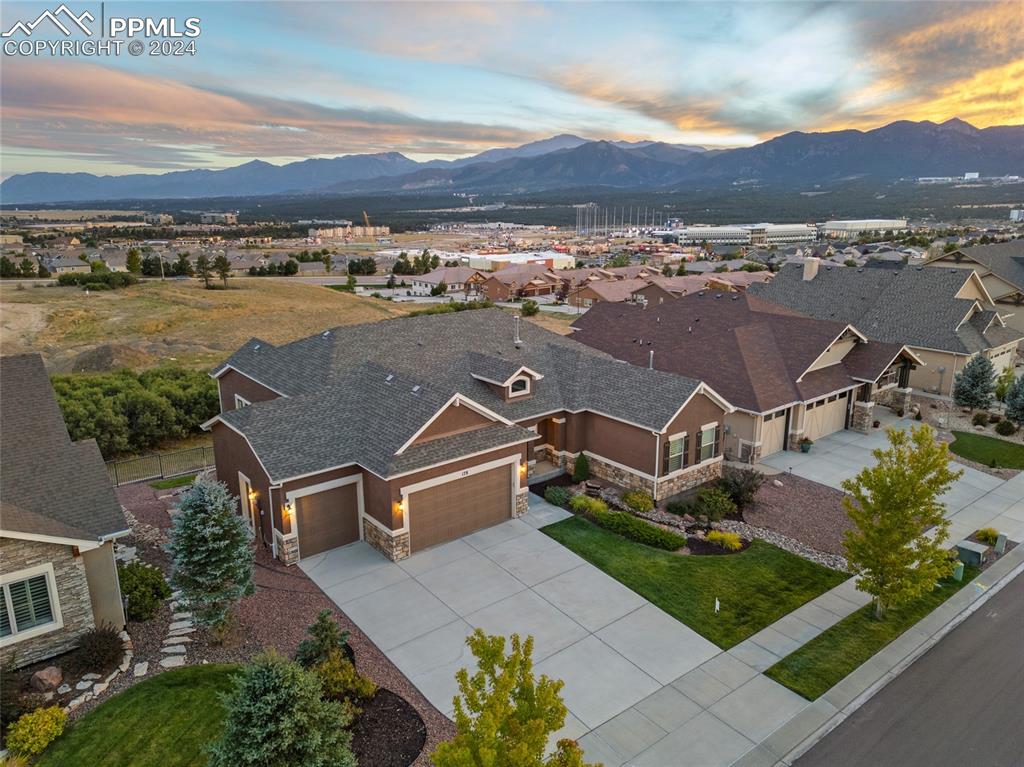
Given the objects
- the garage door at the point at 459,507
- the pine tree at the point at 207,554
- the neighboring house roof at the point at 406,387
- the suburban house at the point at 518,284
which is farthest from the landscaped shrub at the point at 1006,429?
the suburban house at the point at 518,284

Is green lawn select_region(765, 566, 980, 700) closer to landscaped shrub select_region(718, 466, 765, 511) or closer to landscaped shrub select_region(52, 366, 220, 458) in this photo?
landscaped shrub select_region(718, 466, 765, 511)

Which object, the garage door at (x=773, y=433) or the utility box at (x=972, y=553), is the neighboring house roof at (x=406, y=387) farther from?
the utility box at (x=972, y=553)

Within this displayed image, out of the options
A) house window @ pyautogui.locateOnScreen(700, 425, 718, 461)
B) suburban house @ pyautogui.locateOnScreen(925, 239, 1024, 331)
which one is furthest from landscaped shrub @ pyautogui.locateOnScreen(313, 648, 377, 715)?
suburban house @ pyautogui.locateOnScreen(925, 239, 1024, 331)

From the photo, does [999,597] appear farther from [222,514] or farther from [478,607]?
[222,514]

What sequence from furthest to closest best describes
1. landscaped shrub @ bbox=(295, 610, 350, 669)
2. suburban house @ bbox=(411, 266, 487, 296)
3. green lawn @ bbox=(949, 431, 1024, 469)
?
suburban house @ bbox=(411, 266, 487, 296) < green lawn @ bbox=(949, 431, 1024, 469) < landscaped shrub @ bbox=(295, 610, 350, 669)

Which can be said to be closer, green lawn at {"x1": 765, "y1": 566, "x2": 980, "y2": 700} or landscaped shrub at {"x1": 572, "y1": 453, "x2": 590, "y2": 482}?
green lawn at {"x1": 765, "y1": 566, "x2": 980, "y2": 700}
